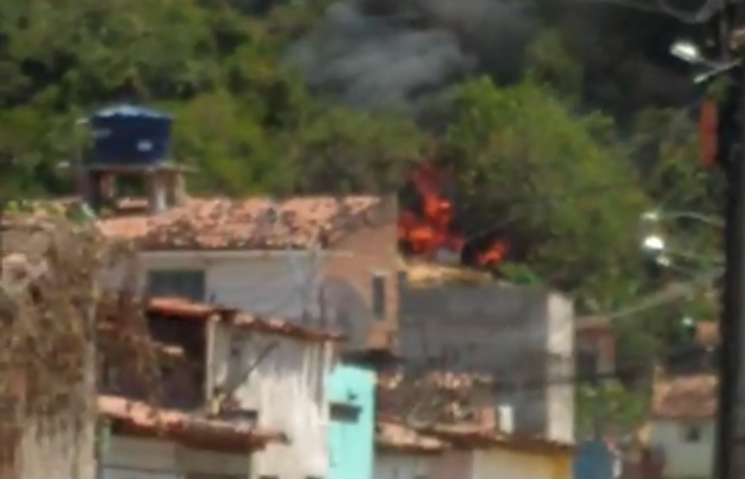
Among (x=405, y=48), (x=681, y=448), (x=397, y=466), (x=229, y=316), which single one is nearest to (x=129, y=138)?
(x=397, y=466)

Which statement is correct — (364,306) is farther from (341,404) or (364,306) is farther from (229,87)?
(229,87)

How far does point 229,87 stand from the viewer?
70.7 meters

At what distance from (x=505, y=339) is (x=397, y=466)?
37.4 ft

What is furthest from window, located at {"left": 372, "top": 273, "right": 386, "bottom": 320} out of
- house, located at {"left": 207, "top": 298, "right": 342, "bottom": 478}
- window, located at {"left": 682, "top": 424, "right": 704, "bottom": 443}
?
window, located at {"left": 682, "top": 424, "right": 704, "bottom": 443}

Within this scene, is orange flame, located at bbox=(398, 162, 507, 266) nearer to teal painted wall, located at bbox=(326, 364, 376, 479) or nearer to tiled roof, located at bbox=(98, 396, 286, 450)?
teal painted wall, located at bbox=(326, 364, 376, 479)

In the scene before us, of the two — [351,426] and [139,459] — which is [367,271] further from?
[139,459]

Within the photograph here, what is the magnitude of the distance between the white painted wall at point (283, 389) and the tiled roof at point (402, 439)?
2.62 meters

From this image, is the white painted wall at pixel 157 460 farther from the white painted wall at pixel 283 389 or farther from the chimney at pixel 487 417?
the chimney at pixel 487 417

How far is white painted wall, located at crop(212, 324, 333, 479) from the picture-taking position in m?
27.8

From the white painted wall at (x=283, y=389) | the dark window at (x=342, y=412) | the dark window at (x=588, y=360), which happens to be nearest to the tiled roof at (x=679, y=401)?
the dark window at (x=588, y=360)

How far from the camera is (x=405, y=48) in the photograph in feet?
249

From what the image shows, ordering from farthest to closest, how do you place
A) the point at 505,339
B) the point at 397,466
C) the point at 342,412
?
the point at 505,339 < the point at 397,466 < the point at 342,412

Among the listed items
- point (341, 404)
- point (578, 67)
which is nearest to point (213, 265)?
point (341, 404)

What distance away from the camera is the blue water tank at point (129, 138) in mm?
41281
